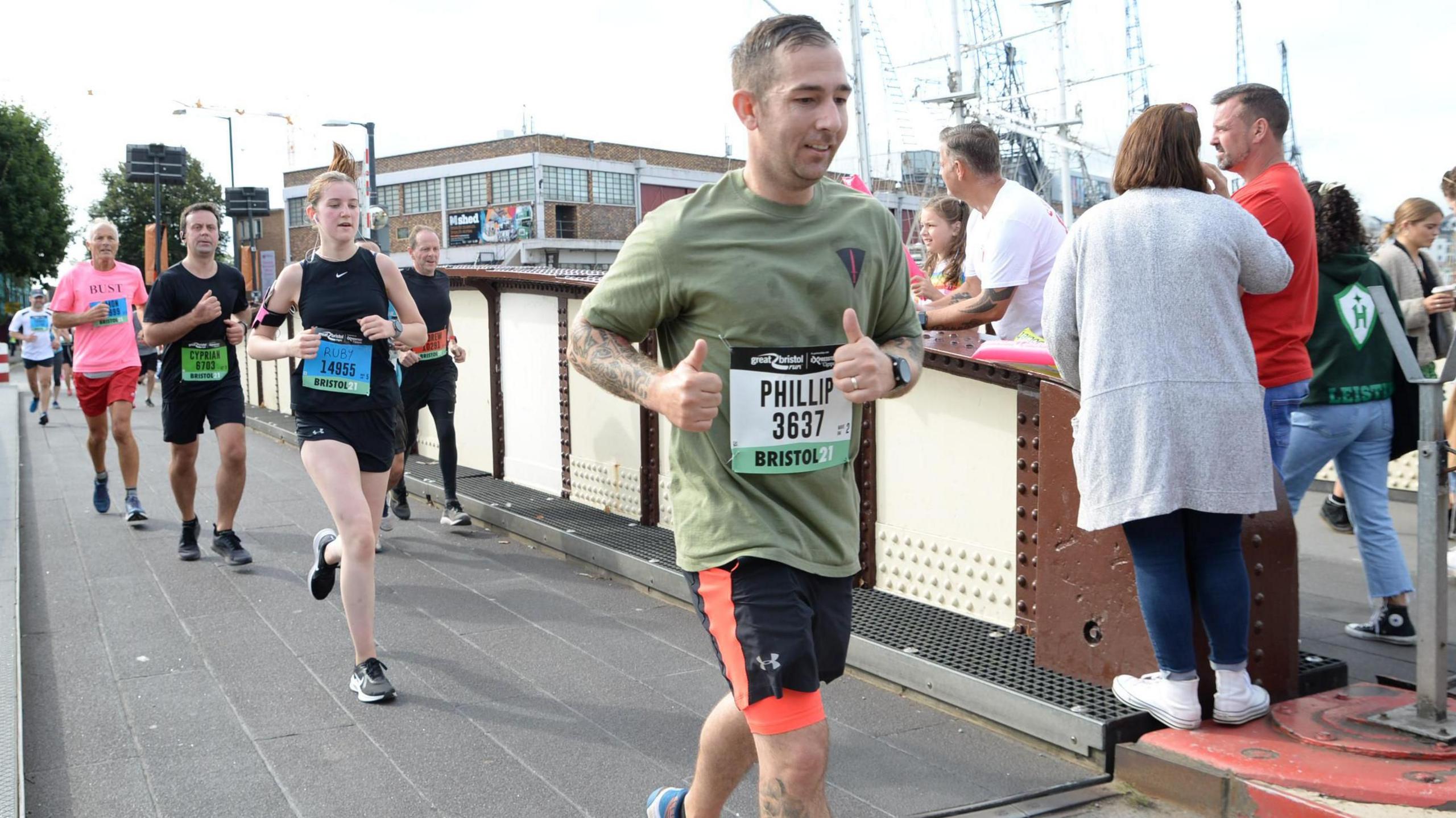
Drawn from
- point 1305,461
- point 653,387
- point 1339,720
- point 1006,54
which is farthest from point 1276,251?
point 1006,54

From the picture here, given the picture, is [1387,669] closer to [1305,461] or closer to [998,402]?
[1305,461]

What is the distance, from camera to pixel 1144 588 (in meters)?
3.73

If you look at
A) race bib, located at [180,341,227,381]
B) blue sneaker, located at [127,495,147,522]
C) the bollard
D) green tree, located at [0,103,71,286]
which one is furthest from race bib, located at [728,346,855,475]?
green tree, located at [0,103,71,286]

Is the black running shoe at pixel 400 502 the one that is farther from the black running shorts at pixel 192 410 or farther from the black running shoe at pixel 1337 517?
the black running shoe at pixel 1337 517

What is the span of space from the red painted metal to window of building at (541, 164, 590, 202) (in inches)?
2838

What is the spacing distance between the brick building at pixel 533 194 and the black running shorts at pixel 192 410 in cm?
6179

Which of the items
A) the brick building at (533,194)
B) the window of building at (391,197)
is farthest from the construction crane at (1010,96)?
the window of building at (391,197)

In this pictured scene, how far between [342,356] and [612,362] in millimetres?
3043

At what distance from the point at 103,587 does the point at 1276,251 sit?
611 cm

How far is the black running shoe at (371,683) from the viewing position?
15.3 feet

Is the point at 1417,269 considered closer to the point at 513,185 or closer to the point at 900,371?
the point at 900,371

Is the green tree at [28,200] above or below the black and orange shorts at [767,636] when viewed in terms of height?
above

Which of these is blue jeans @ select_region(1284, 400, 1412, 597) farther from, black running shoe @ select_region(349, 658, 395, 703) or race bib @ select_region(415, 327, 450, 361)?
race bib @ select_region(415, 327, 450, 361)

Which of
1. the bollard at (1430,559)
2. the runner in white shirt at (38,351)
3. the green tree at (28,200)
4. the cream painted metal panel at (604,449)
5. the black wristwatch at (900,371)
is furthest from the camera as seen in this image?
the green tree at (28,200)
